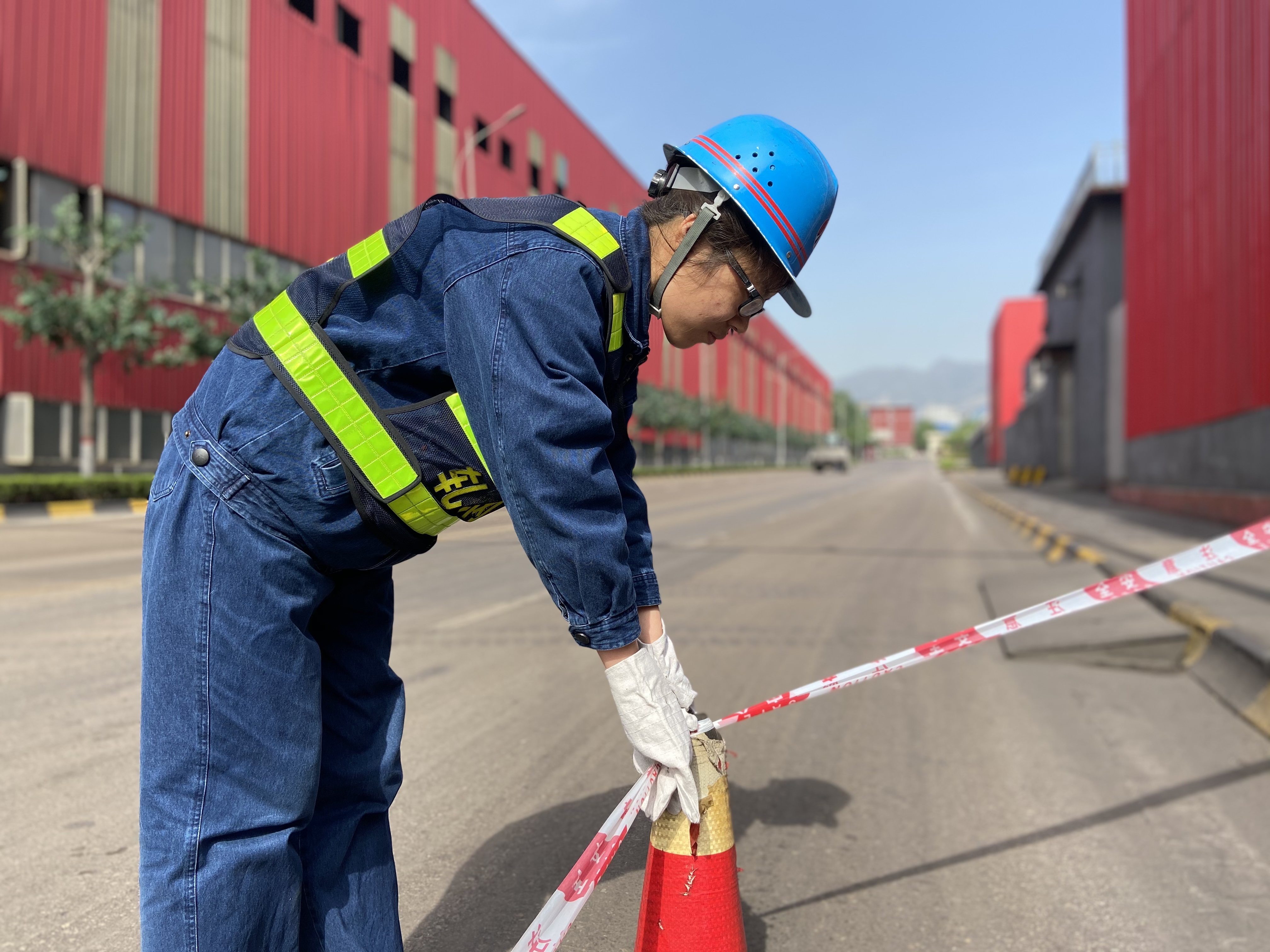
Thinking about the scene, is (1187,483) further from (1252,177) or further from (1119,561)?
(1119,561)

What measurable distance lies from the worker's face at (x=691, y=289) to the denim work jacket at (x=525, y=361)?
0.08 m

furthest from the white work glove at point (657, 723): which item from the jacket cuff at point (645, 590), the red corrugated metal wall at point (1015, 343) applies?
the red corrugated metal wall at point (1015, 343)

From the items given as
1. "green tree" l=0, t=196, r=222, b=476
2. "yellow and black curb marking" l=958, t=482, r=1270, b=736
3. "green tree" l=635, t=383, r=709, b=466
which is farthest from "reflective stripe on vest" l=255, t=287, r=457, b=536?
"green tree" l=635, t=383, r=709, b=466

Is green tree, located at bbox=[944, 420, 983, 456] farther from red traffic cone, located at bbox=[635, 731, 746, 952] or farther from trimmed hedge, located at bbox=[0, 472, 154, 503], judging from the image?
red traffic cone, located at bbox=[635, 731, 746, 952]

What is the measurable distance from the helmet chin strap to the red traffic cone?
84 cm

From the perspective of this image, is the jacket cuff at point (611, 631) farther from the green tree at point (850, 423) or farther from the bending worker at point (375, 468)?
the green tree at point (850, 423)

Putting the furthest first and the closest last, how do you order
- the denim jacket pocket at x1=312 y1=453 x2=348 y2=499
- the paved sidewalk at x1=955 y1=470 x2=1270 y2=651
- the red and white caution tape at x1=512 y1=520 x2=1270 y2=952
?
the paved sidewalk at x1=955 y1=470 x2=1270 y2=651
the red and white caution tape at x1=512 y1=520 x2=1270 y2=952
the denim jacket pocket at x1=312 y1=453 x2=348 y2=499

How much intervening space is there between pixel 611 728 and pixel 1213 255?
15.7 m

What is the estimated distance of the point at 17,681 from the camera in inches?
187

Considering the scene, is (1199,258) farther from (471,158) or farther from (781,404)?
(781,404)

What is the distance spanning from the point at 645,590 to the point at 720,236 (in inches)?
26.4

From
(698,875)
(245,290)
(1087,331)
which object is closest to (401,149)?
(245,290)

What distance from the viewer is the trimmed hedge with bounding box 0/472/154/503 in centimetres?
1638

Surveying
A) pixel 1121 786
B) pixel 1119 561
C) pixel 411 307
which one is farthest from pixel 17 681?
pixel 1119 561
